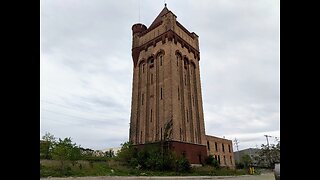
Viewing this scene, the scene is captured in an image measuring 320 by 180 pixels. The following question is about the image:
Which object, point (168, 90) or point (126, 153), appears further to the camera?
point (168, 90)

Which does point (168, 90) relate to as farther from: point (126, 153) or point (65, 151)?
point (65, 151)

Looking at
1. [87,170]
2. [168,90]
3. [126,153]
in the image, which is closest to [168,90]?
[168,90]

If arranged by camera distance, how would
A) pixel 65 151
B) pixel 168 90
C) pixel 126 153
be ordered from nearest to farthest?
pixel 65 151
pixel 126 153
pixel 168 90

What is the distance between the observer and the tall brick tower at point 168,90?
2503cm

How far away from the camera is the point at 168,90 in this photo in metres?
25.6

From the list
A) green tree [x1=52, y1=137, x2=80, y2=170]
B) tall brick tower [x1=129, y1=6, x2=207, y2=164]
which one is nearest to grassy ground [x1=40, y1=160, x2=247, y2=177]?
green tree [x1=52, y1=137, x2=80, y2=170]

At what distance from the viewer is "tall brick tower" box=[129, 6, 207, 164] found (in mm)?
25031

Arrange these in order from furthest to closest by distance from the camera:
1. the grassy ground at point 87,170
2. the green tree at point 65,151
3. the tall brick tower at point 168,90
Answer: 1. the tall brick tower at point 168,90
2. the green tree at point 65,151
3. the grassy ground at point 87,170

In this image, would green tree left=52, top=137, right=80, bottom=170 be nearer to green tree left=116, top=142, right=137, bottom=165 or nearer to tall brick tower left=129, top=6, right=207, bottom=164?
green tree left=116, top=142, right=137, bottom=165

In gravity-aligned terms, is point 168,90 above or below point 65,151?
above

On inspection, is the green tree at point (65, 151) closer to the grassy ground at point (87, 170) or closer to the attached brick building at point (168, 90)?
the grassy ground at point (87, 170)

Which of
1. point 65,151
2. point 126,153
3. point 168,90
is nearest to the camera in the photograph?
point 65,151

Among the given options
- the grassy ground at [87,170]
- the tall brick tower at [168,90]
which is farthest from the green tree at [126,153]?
the tall brick tower at [168,90]
